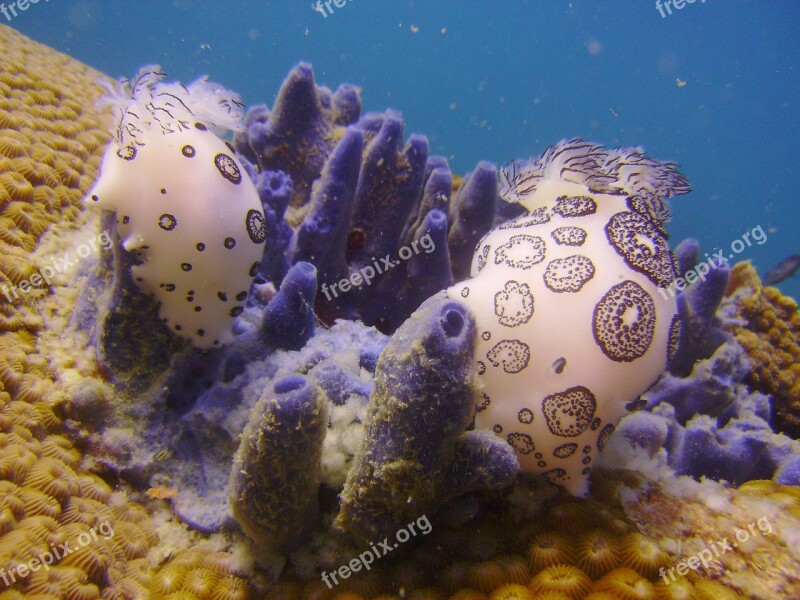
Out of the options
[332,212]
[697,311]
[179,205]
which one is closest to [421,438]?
[179,205]

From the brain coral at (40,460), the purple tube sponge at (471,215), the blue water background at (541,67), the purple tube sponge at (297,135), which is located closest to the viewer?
the brain coral at (40,460)

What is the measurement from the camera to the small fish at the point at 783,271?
9531mm

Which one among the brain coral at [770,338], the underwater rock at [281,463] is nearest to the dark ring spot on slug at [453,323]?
the underwater rock at [281,463]

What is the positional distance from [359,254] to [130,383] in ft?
6.22

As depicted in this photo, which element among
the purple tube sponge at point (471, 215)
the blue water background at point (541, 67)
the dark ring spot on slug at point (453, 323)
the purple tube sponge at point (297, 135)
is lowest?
the dark ring spot on slug at point (453, 323)

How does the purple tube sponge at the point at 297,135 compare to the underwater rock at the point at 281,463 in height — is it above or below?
above

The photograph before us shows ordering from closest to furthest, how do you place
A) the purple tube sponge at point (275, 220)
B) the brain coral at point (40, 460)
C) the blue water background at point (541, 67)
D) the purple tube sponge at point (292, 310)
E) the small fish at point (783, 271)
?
the brain coral at point (40, 460), the purple tube sponge at point (292, 310), the purple tube sponge at point (275, 220), the small fish at point (783, 271), the blue water background at point (541, 67)

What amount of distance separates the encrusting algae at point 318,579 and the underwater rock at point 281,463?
1.30ft

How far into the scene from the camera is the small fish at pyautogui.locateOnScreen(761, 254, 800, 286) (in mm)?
9531

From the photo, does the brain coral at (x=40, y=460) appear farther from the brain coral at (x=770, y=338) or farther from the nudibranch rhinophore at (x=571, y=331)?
the brain coral at (x=770, y=338)

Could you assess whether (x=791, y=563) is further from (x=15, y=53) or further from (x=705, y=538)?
(x=15, y=53)

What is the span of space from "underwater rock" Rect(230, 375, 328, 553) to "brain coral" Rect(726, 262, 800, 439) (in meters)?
4.64

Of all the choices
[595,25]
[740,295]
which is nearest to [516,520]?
[740,295]

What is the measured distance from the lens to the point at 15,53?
200 inches
